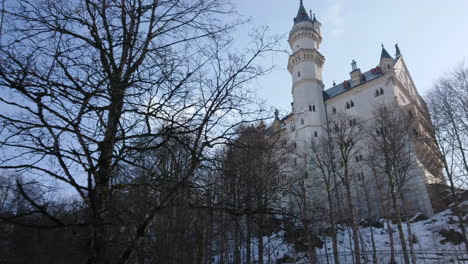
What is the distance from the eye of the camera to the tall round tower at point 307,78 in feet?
165

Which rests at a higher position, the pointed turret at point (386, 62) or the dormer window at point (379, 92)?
the pointed turret at point (386, 62)

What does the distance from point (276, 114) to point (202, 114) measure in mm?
1247

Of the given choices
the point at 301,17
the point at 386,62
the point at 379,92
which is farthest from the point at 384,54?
the point at 301,17

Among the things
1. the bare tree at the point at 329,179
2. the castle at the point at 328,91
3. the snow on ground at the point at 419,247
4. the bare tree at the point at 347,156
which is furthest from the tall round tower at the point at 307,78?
the snow on ground at the point at 419,247

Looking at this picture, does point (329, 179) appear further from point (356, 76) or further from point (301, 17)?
point (301, 17)

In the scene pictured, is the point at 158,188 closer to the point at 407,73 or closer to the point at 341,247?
the point at 341,247

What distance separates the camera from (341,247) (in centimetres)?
3131

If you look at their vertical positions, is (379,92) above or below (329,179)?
above

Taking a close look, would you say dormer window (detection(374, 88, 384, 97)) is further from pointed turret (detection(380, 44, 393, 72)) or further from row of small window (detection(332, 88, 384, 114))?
pointed turret (detection(380, 44, 393, 72))

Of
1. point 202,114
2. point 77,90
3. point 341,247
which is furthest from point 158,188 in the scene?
point 341,247

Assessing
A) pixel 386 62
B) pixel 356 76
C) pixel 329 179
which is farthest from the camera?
pixel 356 76

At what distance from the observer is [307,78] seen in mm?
53812

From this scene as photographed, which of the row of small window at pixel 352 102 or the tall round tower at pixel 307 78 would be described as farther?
the tall round tower at pixel 307 78

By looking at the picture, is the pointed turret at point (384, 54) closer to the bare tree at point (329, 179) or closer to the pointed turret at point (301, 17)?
the pointed turret at point (301, 17)
